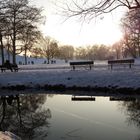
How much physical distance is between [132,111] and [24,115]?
4.89 metres

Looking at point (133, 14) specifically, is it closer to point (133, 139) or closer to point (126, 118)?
point (126, 118)

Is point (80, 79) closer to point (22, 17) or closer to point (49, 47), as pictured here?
point (22, 17)

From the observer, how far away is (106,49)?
197625 mm

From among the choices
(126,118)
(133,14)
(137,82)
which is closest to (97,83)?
(137,82)

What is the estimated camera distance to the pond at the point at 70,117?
1288cm

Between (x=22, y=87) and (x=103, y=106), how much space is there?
1022cm

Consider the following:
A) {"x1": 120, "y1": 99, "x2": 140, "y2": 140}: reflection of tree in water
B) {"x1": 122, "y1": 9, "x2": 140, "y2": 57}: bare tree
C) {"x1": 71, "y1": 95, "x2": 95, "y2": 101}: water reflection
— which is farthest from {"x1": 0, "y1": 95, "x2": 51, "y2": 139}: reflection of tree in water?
{"x1": 122, "y1": 9, "x2": 140, "y2": 57}: bare tree

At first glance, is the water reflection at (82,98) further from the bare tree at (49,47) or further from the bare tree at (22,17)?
the bare tree at (49,47)

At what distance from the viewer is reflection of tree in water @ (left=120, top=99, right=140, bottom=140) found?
49.2 ft

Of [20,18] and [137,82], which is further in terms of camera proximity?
[20,18]

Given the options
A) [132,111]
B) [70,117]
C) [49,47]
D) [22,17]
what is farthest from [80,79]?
[49,47]

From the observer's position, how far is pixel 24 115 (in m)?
17.1

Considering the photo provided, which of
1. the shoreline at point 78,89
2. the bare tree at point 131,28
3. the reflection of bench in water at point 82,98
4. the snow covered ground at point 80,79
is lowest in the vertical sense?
the reflection of bench in water at point 82,98

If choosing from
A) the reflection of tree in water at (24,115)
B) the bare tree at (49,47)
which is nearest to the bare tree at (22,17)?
the reflection of tree in water at (24,115)
